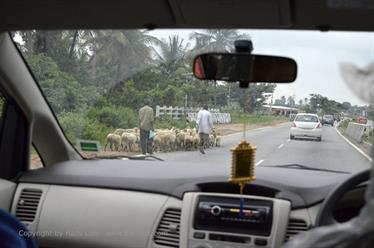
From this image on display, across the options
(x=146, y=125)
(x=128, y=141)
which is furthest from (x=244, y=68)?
(x=128, y=141)

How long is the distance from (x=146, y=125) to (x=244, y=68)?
1.43 meters

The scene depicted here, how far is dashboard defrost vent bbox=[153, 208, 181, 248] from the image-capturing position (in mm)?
3758

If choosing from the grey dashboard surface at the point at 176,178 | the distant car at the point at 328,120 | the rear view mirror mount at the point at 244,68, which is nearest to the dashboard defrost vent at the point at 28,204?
the grey dashboard surface at the point at 176,178

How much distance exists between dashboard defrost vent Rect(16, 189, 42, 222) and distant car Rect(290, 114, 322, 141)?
2188 mm

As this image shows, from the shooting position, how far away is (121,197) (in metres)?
4.04

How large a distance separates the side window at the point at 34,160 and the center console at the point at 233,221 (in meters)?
1.59

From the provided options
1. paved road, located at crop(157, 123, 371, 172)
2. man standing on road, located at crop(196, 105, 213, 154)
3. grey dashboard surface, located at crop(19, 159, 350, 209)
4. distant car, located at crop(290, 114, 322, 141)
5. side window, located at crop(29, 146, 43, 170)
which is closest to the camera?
grey dashboard surface, located at crop(19, 159, 350, 209)

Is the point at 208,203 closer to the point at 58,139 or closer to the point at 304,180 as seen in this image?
the point at 304,180

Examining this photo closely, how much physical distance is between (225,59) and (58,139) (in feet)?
6.22

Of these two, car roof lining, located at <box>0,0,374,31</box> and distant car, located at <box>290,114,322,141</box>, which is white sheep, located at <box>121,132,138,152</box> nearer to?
car roof lining, located at <box>0,0,374,31</box>

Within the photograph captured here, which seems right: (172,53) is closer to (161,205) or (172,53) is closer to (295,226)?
(161,205)

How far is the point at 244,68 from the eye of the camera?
3.50 metres

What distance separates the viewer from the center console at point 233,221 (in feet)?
11.6

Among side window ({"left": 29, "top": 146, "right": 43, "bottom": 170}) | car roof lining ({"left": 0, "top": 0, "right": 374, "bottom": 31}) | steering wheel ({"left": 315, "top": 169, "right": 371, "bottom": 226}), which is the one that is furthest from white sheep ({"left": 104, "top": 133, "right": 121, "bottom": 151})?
steering wheel ({"left": 315, "top": 169, "right": 371, "bottom": 226})
